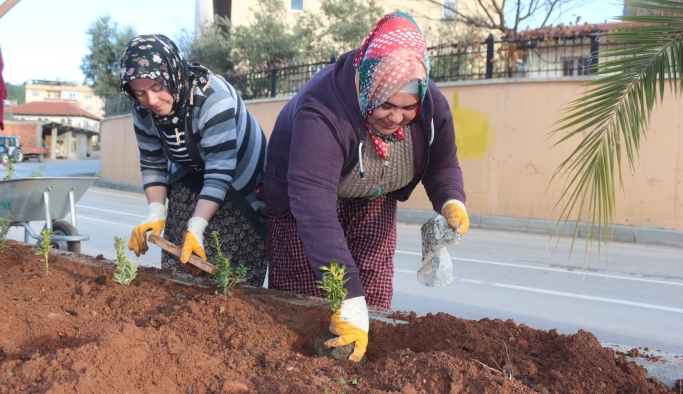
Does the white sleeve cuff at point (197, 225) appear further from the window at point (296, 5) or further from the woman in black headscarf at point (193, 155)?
the window at point (296, 5)

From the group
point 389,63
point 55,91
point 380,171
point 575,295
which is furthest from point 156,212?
point 55,91

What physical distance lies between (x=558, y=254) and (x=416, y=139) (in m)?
6.09

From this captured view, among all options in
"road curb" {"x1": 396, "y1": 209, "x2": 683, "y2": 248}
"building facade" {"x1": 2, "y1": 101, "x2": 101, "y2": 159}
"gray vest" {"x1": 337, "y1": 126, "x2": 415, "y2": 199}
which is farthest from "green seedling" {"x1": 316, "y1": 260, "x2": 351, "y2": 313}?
"building facade" {"x1": 2, "y1": 101, "x2": 101, "y2": 159}

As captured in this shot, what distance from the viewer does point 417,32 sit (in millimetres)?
2305

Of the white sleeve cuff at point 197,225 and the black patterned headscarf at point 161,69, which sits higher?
the black patterned headscarf at point 161,69

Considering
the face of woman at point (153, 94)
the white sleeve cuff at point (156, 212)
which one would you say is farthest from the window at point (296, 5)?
the face of woman at point (153, 94)

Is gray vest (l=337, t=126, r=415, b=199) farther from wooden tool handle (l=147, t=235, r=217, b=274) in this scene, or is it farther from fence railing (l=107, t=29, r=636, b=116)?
fence railing (l=107, t=29, r=636, b=116)

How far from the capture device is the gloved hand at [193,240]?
2779 millimetres

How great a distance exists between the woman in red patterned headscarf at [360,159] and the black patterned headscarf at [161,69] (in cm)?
49

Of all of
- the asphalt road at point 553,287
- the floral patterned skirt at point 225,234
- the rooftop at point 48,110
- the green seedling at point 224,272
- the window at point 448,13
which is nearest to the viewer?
the green seedling at point 224,272

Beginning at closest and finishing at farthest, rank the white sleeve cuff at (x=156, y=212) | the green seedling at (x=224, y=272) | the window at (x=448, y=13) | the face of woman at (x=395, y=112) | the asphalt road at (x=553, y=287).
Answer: the face of woman at (x=395, y=112) → the green seedling at (x=224, y=272) → the white sleeve cuff at (x=156, y=212) → the asphalt road at (x=553, y=287) → the window at (x=448, y=13)

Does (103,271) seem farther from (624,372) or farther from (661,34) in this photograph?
(661,34)

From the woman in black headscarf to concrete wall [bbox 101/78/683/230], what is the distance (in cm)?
718

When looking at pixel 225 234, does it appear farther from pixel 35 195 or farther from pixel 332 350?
pixel 35 195
